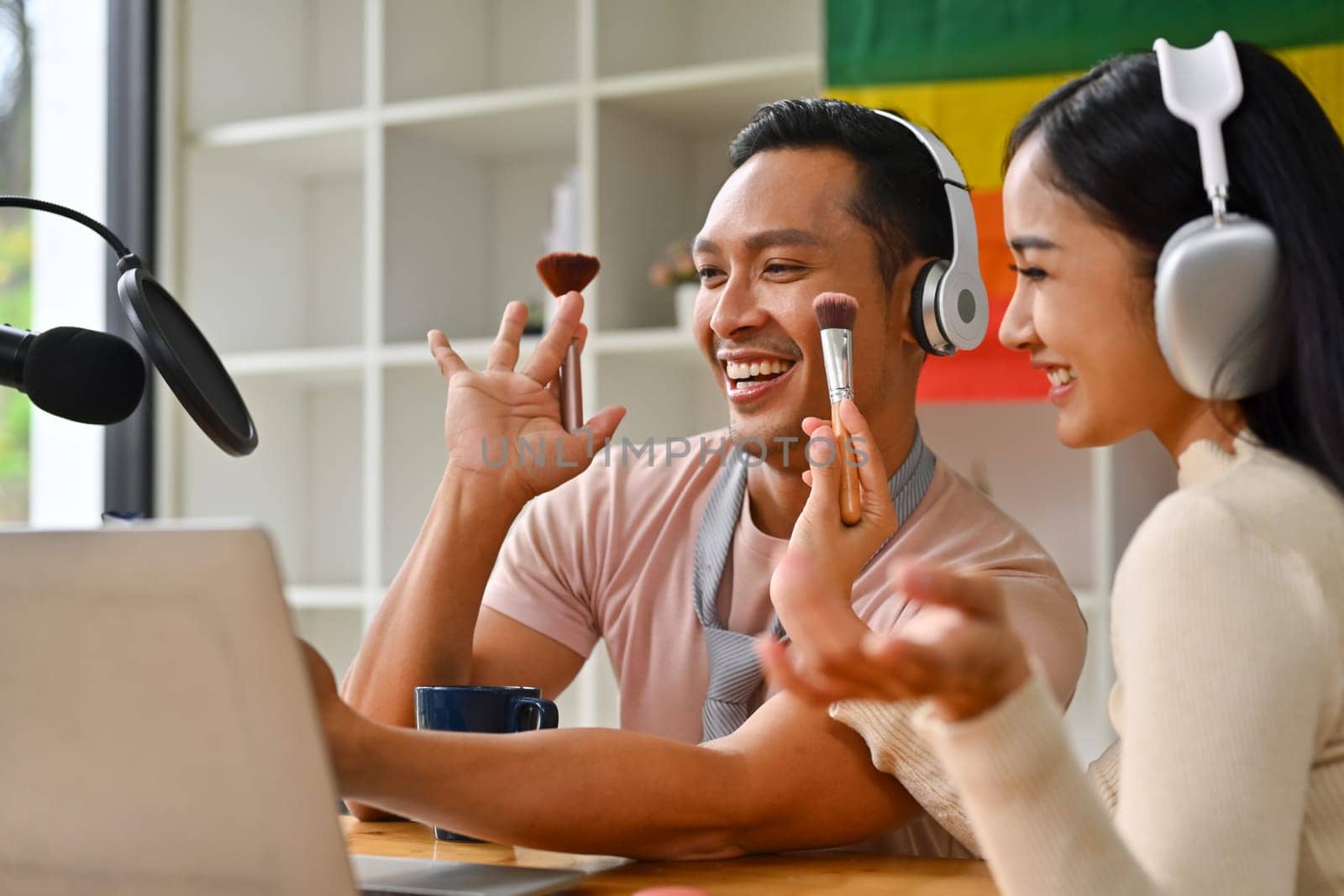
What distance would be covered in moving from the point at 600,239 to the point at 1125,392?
1924 millimetres

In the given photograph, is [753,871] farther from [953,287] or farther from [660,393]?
[660,393]

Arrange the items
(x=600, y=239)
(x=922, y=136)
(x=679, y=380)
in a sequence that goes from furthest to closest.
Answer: (x=679, y=380)
(x=600, y=239)
(x=922, y=136)

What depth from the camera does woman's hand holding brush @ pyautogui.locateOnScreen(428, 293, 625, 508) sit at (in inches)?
57.0

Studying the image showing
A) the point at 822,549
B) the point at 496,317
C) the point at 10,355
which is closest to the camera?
the point at 10,355

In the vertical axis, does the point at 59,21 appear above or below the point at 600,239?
above

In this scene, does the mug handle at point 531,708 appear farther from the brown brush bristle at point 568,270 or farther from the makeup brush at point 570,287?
the brown brush bristle at point 568,270

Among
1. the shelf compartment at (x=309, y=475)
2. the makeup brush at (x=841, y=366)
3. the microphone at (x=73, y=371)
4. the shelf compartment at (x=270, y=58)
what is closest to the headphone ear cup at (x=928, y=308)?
Result: the makeup brush at (x=841, y=366)

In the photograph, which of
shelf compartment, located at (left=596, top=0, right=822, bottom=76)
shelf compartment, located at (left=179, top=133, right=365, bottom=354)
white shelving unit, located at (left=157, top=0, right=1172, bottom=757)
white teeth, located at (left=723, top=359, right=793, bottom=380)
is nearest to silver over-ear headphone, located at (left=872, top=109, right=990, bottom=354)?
white teeth, located at (left=723, top=359, right=793, bottom=380)

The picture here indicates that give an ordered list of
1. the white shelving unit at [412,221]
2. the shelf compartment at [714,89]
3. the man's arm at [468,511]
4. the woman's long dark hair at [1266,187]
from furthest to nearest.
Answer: the white shelving unit at [412,221] → the shelf compartment at [714,89] → the man's arm at [468,511] → the woman's long dark hair at [1266,187]

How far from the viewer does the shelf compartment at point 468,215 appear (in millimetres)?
2990

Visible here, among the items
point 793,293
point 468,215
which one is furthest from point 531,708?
point 468,215

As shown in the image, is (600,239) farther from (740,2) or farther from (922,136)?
(922,136)

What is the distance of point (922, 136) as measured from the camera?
1.57 m

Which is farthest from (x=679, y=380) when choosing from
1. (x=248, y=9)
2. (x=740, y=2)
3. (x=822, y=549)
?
(x=822, y=549)
